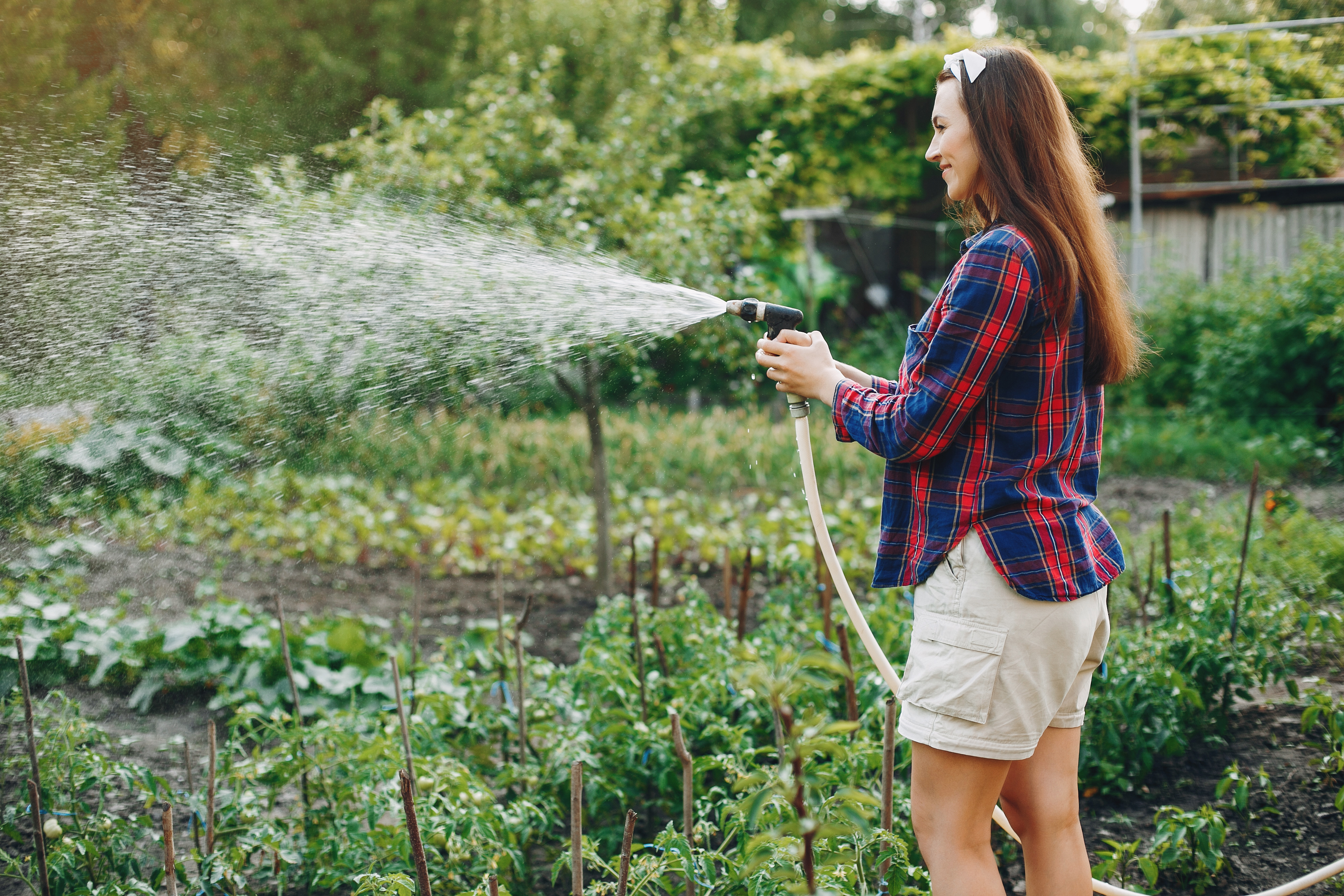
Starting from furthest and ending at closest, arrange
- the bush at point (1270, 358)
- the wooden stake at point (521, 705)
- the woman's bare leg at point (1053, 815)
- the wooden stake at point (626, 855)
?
the bush at point (1270, 358)
the wooden stake at point (521, 705)
the woman's bare leg at point (1053, 815)
the wooden stake at point (626, 855)

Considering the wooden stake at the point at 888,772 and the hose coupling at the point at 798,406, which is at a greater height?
the hose coupling at the point at 798,406

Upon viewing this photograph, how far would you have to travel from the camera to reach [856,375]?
2084 mm

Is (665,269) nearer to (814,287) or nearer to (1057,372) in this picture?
(1057,372)

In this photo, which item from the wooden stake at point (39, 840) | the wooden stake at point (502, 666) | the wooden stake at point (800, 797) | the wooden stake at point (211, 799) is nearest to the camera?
the wooden stake at point (800, 797)

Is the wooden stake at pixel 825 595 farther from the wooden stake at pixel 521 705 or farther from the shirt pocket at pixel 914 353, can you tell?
the shirt pocket at pixel 914 353

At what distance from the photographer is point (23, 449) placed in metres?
4.45

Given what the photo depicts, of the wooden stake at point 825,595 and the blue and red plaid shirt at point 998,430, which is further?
the wooden stake at point 825,595

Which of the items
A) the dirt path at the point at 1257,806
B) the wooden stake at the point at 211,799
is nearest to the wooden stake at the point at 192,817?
the wooden stake at the point at 211,799

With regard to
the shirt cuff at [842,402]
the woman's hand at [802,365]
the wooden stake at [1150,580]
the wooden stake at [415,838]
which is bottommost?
the wooden stake at [1150,580]

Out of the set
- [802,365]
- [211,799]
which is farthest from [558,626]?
[802,365]

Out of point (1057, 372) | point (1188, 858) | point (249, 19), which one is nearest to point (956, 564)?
point (1057, 372)

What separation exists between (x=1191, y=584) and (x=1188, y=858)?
1246 millimetres

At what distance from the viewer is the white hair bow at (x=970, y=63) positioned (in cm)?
152

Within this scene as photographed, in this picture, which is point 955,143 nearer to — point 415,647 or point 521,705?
point 521,705
